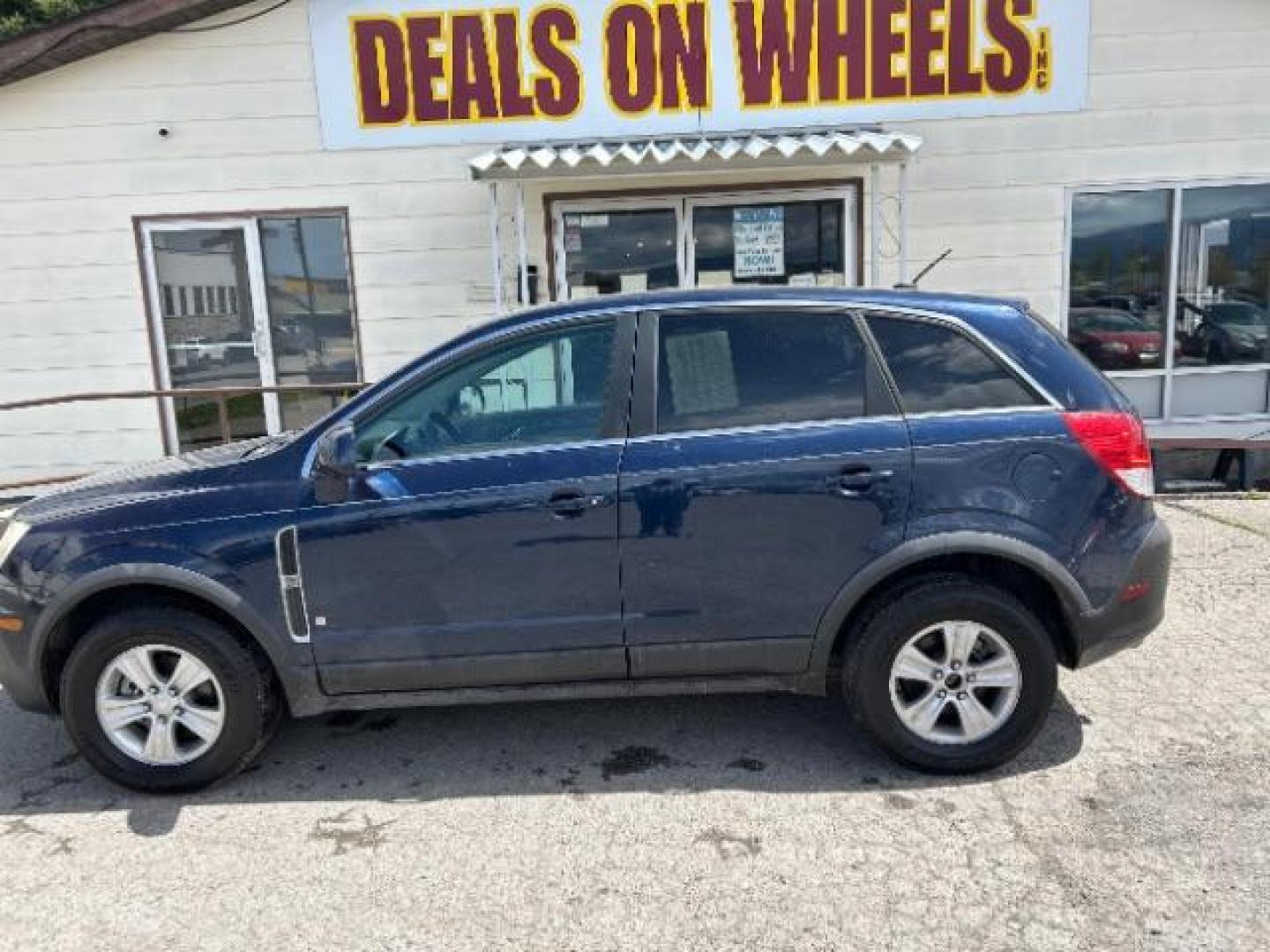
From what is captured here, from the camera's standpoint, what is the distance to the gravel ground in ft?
8.09

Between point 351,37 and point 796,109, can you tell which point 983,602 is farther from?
point 351,37

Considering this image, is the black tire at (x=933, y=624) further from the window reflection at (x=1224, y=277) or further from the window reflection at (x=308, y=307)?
the window reflection at (x=1224, y=277)

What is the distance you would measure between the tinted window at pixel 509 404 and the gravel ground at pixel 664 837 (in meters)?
1.25

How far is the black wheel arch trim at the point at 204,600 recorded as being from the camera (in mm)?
3080

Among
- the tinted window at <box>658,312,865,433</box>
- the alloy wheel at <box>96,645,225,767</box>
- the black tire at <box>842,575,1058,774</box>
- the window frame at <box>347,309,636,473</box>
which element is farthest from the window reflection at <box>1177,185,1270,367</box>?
the alloy wheel at <box>96,645,225,767</box>

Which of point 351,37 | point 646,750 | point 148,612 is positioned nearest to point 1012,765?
point 646,750

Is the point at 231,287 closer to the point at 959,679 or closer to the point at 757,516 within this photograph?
the point at 757,516

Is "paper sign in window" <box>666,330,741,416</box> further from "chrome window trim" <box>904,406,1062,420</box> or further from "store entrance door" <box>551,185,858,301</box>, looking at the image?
"store entrance door" <box>551,185,858,301</box>

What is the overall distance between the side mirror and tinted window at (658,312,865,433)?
1.09 meters

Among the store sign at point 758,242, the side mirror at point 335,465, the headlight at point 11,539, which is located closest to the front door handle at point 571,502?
the side mirror at point 335,465

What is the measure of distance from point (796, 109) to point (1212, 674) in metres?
5.49

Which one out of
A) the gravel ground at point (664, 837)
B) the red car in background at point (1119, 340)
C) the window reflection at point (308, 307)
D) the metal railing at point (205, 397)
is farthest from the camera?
the red car in background at point (1119, 340)

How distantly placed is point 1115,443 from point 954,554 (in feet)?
2.19

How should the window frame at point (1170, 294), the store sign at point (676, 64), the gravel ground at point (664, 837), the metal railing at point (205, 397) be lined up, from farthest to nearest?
1. the window frame at point (1170, 294)
2. the store sign at point (676, 64)
3. the metal railing at point (205, 397)
4. the gravel ground at point (664, 837)
